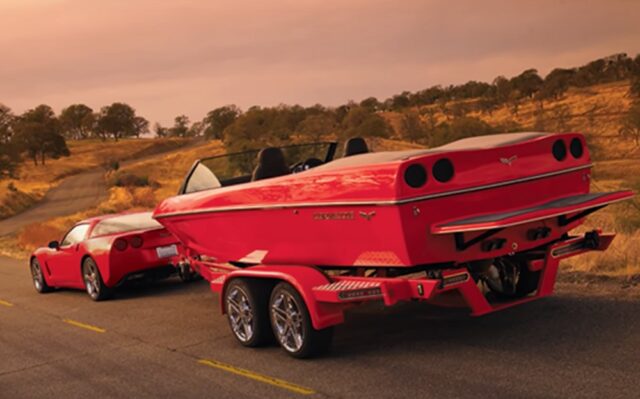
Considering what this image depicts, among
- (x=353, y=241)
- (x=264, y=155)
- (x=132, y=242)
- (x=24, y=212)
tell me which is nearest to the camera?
(x=353, y=241)

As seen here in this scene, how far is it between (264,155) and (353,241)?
1.82 meters

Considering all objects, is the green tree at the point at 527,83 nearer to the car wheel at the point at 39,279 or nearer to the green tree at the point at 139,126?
the car wheel at the point at 39,279

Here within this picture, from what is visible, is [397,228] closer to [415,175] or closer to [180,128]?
[415,175]

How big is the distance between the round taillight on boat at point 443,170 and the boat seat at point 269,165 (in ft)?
7.17

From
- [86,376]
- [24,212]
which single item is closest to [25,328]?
[86,376]

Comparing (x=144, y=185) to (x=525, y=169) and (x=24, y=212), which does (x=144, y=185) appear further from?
(x=525, y=169)

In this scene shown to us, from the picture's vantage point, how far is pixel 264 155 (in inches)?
307

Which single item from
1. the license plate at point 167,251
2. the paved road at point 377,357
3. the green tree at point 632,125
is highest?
the license plate at point 167,251

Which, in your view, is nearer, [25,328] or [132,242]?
[25,328]

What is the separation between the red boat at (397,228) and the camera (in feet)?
19.6

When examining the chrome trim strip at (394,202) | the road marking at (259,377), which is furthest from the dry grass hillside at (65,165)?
the road marking at (259,377)

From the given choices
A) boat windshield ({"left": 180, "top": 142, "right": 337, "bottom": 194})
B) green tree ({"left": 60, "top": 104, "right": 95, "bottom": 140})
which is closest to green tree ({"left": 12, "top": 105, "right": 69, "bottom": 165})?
green tree ({"left": 60, "top": 104, "right": 95, "bottom": 140})

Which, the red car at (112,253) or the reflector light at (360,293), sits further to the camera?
the red car at (112,253)

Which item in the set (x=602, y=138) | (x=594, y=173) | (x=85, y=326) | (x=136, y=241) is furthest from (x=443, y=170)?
(x=602, y=138)
